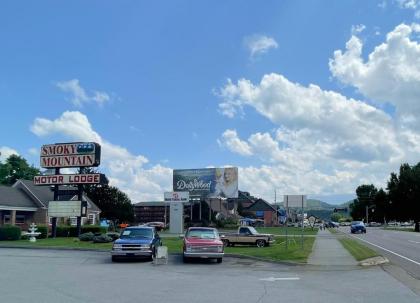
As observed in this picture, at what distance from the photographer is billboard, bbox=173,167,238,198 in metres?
71.7

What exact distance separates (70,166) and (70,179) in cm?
119

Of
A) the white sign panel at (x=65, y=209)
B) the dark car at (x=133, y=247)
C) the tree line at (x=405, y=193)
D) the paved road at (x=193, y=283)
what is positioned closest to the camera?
the paved road at (x=193, y=283)

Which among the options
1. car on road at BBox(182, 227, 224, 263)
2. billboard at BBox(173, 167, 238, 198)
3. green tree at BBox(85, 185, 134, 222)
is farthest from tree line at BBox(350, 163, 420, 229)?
car on road at BBox(182, 227, 224, 263)

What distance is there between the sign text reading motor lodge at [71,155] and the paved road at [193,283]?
75.6 ft

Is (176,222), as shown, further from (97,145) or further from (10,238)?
(10,238)

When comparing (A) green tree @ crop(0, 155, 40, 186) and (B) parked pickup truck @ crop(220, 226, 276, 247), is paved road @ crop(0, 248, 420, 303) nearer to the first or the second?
(B) parked pickup truck @ crop(220, 226, 276, 247)

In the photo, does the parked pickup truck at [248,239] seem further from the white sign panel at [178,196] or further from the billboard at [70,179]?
the white sign panel at [178,196]

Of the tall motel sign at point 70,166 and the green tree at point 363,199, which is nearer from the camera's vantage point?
the tall motel sign at point 70,166

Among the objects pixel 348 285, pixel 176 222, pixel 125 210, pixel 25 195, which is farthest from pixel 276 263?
pixel 125 210

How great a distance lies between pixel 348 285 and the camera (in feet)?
45.6

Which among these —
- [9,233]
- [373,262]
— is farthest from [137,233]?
[9,233]

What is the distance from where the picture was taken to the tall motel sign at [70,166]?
1722 inches

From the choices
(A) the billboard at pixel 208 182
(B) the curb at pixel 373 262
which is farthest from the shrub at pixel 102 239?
(A) the billboard at pixel 208 182

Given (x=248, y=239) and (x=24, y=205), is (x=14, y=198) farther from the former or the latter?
(x=248, y=239)
